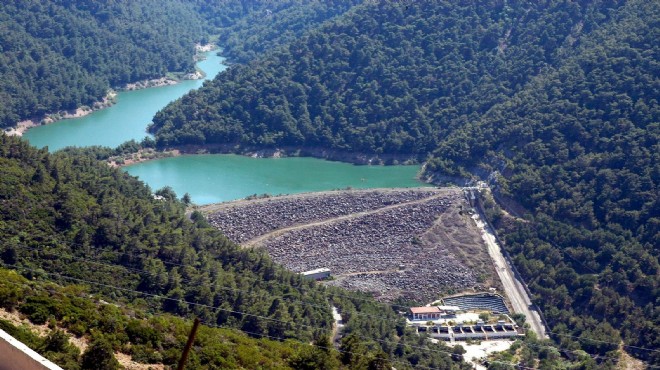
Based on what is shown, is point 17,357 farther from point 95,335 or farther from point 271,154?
point 271,154

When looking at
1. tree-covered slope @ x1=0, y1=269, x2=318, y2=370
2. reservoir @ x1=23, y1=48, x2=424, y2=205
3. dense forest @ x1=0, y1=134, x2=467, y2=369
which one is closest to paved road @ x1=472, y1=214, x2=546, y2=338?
dense forest @ x1=0, y1=134, x2=467, y2=369

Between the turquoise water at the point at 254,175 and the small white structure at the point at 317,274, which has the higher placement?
the turquoise water at the point at 254,175

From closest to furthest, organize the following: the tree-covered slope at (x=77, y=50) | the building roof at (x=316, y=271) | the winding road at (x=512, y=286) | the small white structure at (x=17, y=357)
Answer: the small white structure at (x=17, y=357) → the winding road at (x=512, y=286) → the building roof at (x=316, y=271) → the tree-covered slope at (x=77, y=50)

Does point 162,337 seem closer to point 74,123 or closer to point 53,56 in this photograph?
point 74,123

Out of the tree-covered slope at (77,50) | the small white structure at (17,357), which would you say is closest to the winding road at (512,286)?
the small white structure at (17,357)

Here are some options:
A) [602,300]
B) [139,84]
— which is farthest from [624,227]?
[139,84]

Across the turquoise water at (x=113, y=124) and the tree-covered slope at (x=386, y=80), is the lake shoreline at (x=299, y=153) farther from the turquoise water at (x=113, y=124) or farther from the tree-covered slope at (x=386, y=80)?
the turquoise water at (x=113, y=124)
